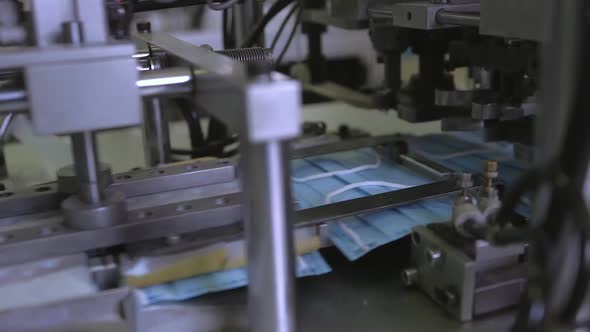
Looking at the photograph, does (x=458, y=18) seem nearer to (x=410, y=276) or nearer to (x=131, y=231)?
(x=410, y=276)

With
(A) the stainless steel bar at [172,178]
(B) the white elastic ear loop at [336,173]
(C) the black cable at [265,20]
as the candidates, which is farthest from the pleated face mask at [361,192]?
(C) the black cable at [265,20]

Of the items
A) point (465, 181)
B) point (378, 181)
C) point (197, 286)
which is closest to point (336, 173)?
point (378, 181)

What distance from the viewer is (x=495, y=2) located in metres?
0.66

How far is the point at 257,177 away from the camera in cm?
47

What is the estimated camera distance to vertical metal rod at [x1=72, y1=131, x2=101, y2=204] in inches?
25.0

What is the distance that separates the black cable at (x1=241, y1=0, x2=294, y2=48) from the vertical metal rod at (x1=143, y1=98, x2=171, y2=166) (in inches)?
8.8

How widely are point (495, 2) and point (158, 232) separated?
0.42 m

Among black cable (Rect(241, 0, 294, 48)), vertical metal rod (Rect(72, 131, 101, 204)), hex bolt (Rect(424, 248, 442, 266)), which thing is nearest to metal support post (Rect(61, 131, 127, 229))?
vertical metal rod (Rect(72, 131, 101, 204))

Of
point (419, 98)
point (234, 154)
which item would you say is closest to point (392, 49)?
point (419, 98)

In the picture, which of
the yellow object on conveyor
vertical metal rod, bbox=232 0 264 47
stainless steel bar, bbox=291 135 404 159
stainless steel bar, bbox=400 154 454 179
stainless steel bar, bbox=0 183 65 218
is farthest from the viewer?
vertical metal rod, bbox=232 0 264 47

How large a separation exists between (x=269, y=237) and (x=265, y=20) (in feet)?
2.44

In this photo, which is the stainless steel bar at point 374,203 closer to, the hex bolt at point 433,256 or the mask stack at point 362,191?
the mask stack at point 362,191

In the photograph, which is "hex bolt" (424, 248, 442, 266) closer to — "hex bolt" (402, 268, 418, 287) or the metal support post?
"hex bolt" (402, 268, 418, 287)

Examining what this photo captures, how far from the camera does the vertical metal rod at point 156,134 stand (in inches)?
43.6
